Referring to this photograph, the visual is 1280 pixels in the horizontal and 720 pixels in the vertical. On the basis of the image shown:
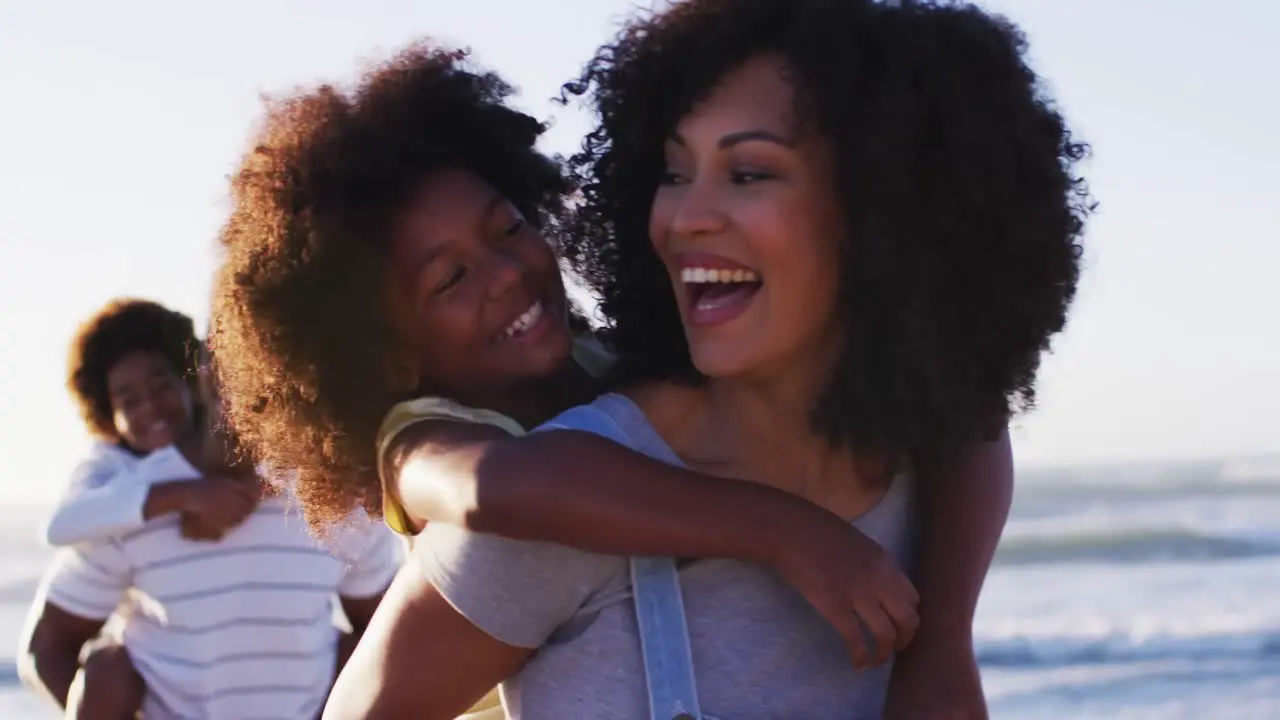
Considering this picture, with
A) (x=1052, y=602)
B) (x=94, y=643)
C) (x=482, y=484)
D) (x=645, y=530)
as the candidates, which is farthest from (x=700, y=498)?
(x=1052, y=602)

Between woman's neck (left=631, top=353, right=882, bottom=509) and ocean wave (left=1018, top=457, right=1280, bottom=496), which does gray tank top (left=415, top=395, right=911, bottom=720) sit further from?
ocean wave (left=1018, top=457, right=1280, bottom=496)

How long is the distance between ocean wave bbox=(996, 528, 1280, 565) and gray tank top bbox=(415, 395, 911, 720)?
49.9 feet

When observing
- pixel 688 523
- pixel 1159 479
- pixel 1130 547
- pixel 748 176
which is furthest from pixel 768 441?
pixel 1159 479

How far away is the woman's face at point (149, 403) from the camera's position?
17.8 feet

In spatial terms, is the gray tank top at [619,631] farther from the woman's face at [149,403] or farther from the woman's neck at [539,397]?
the woman's face at [149,403]

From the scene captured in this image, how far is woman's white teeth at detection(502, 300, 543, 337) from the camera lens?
288 cm

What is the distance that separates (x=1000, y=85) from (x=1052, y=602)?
1333 centimetres

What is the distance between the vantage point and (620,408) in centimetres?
227

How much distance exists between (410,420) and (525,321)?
323 mm

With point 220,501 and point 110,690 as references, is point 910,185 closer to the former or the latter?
point 220,501

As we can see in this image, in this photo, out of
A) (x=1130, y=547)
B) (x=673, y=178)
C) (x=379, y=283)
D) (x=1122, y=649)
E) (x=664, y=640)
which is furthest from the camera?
(x=1130, y=547)

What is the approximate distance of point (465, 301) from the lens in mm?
2867

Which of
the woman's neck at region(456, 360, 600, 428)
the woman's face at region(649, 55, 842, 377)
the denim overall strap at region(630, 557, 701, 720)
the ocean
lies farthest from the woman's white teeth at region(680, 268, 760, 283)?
the ocean

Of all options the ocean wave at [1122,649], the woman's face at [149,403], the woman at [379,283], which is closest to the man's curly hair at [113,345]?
the woman's face at [149,403]
